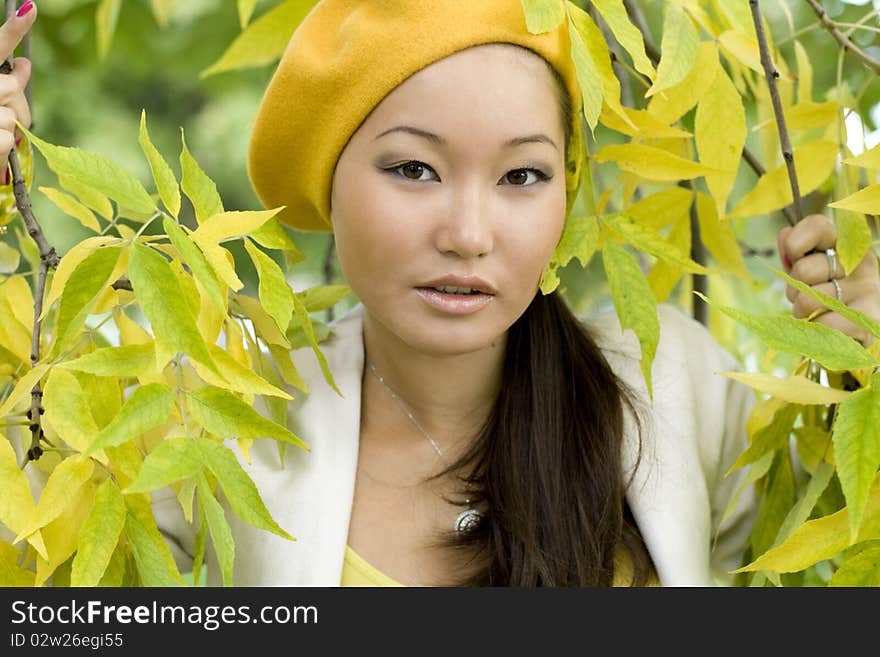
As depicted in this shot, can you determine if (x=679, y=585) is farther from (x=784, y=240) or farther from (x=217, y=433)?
(x=217, y=433)

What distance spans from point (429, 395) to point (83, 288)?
482 millimetres

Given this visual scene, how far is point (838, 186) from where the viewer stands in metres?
0.95

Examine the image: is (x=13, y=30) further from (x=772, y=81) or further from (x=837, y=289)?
(x=837, y=289)

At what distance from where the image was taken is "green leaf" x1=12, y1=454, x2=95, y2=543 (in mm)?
653

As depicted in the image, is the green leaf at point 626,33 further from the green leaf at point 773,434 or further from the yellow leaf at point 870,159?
the green leaf at point 773,434

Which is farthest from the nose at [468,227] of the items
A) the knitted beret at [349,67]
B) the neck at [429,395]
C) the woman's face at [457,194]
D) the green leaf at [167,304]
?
the green leaf at [167,304]

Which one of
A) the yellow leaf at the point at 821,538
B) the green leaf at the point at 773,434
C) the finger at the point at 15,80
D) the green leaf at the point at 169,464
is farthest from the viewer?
the green leaf at the point at 773,434

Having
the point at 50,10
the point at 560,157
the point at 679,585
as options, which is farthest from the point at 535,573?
→ the point at 50,10

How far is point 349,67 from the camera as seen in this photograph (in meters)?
0.88

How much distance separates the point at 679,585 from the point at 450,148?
0.42 meters

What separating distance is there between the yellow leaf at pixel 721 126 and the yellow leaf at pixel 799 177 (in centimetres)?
10

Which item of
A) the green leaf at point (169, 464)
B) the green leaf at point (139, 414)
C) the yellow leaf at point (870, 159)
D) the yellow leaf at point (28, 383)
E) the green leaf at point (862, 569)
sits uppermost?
the yellow leaf at point (870, 159)

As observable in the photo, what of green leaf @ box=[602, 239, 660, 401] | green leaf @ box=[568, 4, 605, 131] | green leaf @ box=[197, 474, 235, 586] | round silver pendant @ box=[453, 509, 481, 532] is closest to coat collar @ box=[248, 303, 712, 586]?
round silver pendant @ box=[453, 509, 481, 532]

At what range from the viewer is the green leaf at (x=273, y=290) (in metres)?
0.72
